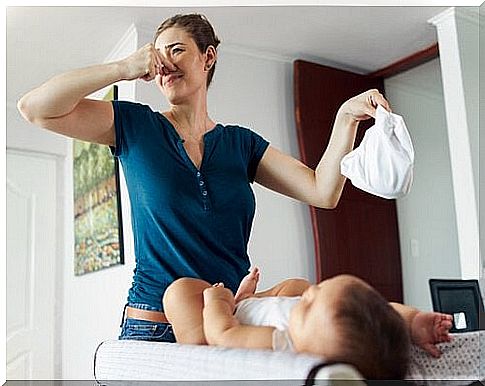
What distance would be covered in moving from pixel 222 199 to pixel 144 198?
9 cm

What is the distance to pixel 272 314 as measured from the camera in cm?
58

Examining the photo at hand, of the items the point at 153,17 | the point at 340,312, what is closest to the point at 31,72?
the point at 153,17

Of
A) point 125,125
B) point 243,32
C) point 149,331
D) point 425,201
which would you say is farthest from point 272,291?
point 425,201

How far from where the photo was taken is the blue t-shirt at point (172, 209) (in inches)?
30.1

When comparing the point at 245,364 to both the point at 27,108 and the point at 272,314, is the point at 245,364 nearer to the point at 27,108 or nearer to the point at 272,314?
the point at 272,314

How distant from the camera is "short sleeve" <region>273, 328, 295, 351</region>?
516 millimetres

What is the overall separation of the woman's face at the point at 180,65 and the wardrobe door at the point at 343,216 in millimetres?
1221

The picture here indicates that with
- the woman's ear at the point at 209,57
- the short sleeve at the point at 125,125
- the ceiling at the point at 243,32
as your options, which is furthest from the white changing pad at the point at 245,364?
the ceiling at the point at 243,32

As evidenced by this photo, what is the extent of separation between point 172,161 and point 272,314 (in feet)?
0.85

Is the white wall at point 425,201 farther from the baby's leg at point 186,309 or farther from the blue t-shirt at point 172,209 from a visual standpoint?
the baby's leg at point 186,309

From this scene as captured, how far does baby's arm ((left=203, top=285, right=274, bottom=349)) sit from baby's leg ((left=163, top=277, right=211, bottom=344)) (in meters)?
0.02

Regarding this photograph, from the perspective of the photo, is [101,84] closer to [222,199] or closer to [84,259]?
[222,199]

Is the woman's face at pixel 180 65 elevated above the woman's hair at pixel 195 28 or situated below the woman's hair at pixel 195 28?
below

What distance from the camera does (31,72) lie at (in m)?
2.01
